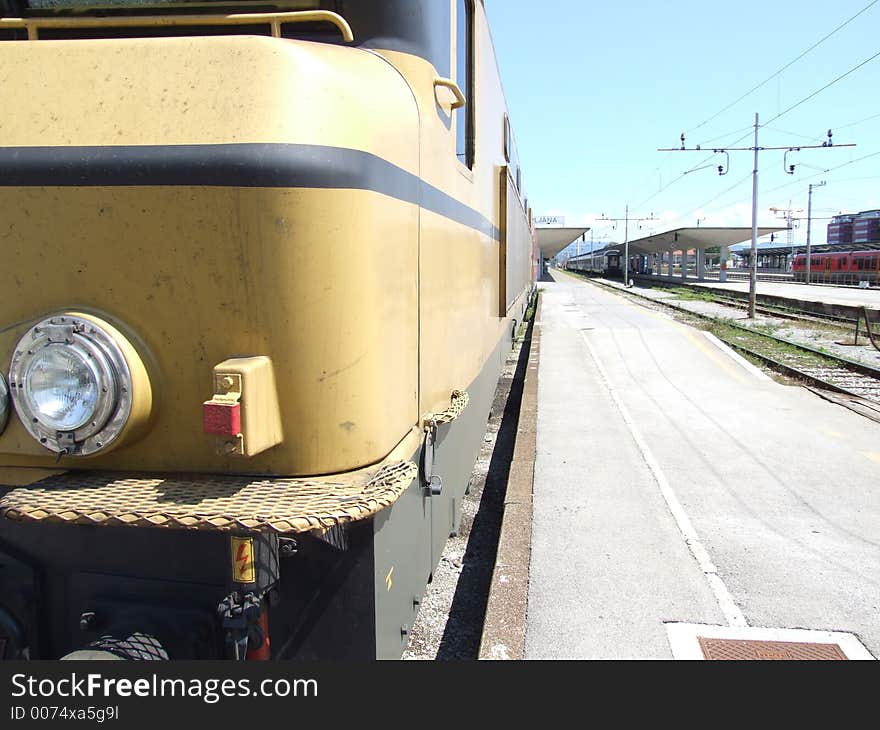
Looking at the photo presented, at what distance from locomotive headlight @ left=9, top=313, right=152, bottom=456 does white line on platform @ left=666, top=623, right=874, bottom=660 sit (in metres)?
2.96

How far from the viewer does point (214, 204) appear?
2.01 m

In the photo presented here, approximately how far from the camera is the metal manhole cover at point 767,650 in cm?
367

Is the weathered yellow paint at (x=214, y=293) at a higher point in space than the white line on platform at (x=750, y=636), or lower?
higher

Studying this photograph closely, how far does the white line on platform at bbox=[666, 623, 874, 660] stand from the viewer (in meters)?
3.74

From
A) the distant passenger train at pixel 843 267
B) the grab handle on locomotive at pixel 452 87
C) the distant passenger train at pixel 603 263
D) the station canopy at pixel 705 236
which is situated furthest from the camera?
the distant passenger train at pixel 603 263

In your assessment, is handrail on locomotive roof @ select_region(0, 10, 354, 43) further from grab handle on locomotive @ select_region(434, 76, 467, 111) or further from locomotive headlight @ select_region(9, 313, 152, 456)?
locomotive headlight @ select_region(9, 313, 152, 456)

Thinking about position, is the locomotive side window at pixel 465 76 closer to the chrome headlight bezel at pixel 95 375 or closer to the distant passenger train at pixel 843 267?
the chrome headlight bezel at pixel 95 375

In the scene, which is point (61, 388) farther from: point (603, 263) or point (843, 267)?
point (603, 263)

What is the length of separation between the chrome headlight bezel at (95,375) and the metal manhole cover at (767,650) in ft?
9.98

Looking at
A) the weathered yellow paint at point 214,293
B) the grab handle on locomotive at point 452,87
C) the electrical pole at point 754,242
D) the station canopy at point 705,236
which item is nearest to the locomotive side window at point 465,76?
the grab handle on locomotive at point 452,87

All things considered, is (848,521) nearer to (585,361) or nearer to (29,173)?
(29,173)

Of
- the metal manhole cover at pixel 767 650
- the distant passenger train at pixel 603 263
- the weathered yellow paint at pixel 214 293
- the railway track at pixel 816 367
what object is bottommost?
the metal manhole cover at pixel 767 650

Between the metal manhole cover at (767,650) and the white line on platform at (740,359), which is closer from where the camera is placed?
the metal manhole cover at (767,650)

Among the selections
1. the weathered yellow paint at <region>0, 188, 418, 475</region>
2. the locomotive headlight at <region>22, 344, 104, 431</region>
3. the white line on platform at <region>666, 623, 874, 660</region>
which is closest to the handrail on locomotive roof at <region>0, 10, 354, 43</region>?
the weathered yellow paint at <region>0, 188, 418, 475</region>
